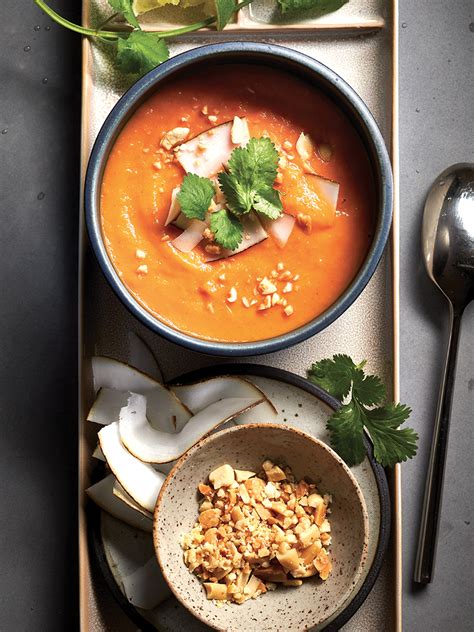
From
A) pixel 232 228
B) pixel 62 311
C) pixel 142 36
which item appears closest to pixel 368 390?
pixel 232 228

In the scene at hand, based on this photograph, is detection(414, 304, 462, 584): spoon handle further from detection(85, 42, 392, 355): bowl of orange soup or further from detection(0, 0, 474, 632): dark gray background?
detection(85, 42, 392, 355): bowl of orange soup

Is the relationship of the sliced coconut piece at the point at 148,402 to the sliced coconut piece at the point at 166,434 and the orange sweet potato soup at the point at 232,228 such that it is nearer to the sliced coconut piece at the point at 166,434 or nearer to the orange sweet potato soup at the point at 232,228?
the sliced coconut piece at the point at 166,434

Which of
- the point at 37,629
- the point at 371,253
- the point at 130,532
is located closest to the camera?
the point at 371,253

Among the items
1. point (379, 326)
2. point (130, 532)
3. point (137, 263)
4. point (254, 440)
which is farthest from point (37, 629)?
point (379, 326)

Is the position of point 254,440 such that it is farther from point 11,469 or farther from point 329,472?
point 11,469

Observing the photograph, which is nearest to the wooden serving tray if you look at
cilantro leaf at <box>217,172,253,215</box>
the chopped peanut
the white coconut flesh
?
the white coconut flesh

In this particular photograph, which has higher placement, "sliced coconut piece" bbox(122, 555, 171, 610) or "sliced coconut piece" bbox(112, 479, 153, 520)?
"sliced coconut piece" bbox(112, 479, 153, 520)
